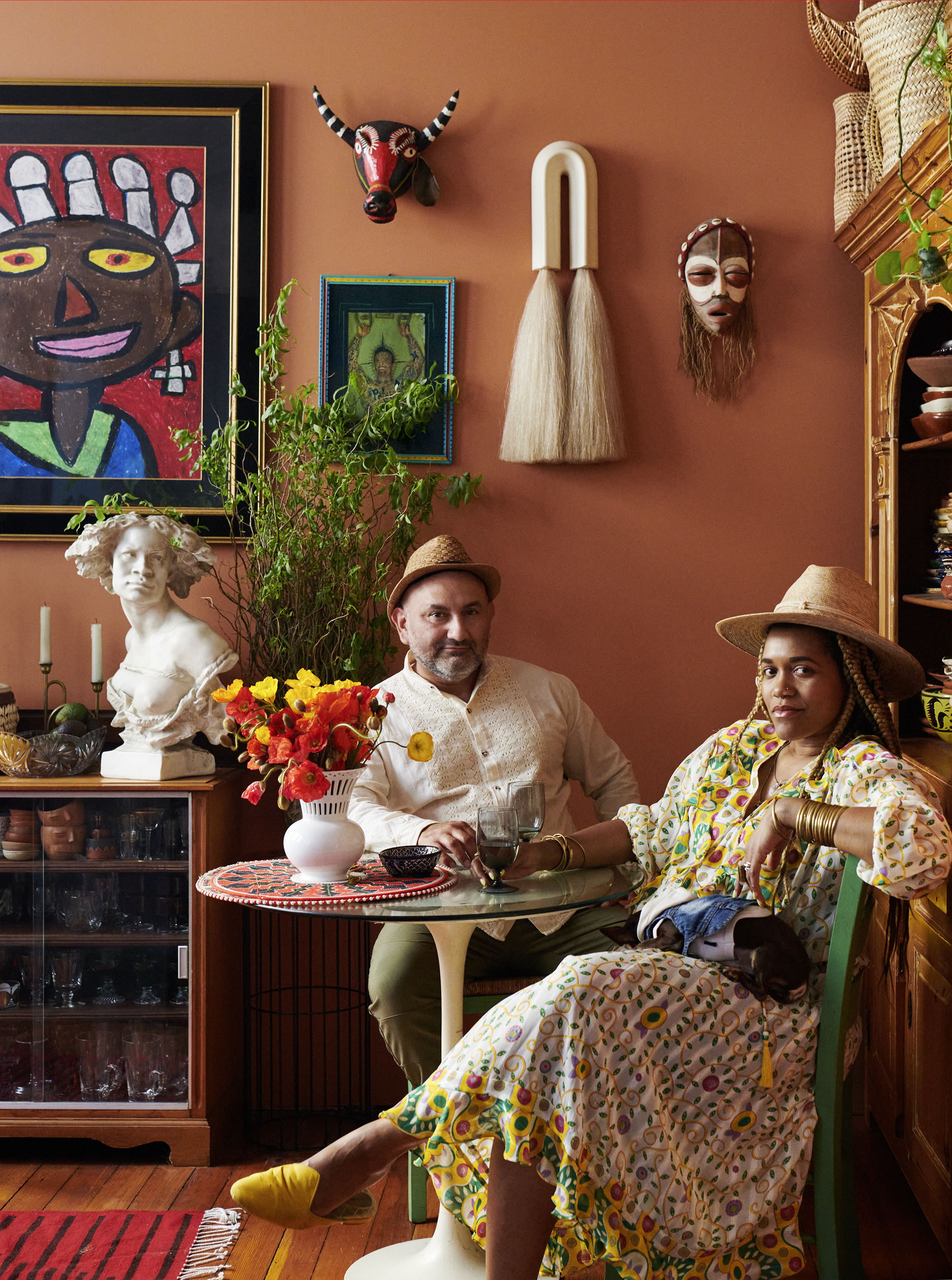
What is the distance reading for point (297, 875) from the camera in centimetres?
221

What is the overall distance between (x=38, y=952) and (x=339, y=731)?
124 centimetres

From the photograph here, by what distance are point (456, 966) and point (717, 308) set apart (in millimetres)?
Result: 1877

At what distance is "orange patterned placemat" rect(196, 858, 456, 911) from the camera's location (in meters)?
1.97

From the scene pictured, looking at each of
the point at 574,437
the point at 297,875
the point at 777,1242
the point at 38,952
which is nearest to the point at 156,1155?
the point at 38,952

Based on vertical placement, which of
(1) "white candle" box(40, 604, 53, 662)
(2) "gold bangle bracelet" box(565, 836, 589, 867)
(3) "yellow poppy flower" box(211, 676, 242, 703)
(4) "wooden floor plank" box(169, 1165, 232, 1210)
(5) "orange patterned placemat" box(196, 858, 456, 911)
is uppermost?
(1) "white candle" box(40, 604, 53, 662)

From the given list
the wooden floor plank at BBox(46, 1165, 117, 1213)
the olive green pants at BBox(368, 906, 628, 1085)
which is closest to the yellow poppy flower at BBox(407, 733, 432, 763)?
the olive green pants at BBox(368, 906, 628, 1085)

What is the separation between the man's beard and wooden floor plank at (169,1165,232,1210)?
1.29 meters

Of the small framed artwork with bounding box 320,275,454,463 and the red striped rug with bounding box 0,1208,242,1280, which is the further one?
the small framed artwork with bounding box 320,275,454,463

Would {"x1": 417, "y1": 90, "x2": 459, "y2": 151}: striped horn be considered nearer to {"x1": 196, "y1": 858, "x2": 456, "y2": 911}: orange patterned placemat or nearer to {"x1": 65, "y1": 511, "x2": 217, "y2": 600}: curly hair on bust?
{"x1": 65, "y1": 511, "x2": 217, "y2": 600}: curly hair on bust

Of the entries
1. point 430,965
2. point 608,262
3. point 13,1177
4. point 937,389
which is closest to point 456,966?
point 430,965

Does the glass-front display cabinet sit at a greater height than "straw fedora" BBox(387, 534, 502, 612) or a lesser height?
lesser

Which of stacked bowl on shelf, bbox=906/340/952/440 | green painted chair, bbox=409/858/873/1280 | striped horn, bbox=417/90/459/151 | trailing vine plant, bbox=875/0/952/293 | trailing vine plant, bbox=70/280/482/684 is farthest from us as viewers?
→ striped horn, bbox=417/90/459/151

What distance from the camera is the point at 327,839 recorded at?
213cm

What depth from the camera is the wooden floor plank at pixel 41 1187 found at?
2559 millimetres
